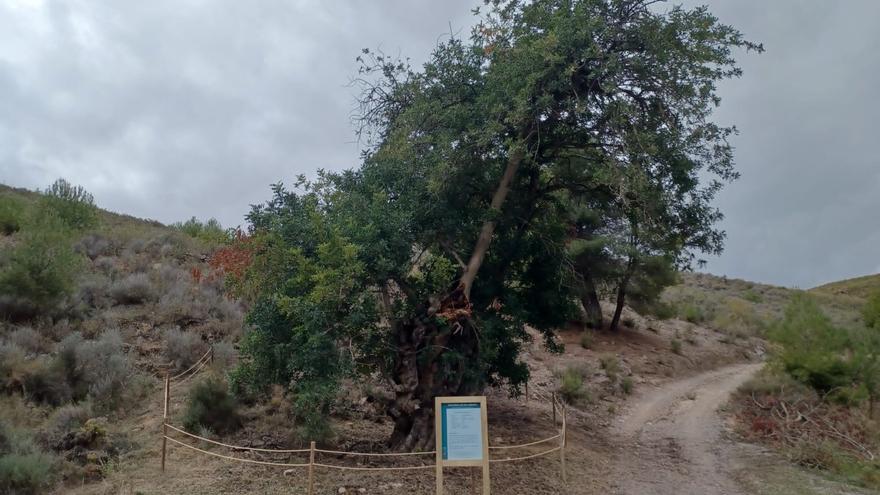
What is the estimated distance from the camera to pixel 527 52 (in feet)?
39.2

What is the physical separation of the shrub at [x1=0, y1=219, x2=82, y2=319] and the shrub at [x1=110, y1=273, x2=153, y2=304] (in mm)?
1499

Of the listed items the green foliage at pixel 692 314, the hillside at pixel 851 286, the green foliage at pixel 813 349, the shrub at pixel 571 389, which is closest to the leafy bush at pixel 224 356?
the shrub at pixel 571 389

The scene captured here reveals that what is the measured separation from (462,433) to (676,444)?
8699 mm

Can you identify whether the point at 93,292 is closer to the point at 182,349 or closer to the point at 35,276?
the point at 35,276

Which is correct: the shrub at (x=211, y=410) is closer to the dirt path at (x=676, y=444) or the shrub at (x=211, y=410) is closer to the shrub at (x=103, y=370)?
the shrub at (x=103, y=370)

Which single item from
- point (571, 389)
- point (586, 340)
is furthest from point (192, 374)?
point (586, 340)

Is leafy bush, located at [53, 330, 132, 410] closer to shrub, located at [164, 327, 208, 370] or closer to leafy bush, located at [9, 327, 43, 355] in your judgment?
leafy bush, located at [9, 327, 43, 355]

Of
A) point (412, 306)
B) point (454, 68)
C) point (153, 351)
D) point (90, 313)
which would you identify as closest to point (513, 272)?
point (412, 306)

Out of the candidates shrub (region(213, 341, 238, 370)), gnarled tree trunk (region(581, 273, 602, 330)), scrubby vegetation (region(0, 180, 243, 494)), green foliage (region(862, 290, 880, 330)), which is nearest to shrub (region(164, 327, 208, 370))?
scrubby vegetation (region(0, 180, 243, 494))

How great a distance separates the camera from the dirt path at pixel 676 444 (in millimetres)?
11992

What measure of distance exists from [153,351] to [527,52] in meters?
11.1

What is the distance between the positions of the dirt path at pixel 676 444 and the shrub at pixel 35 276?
44.9 ft

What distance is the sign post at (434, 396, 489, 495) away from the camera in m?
8.77

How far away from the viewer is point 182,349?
15.8 metres
